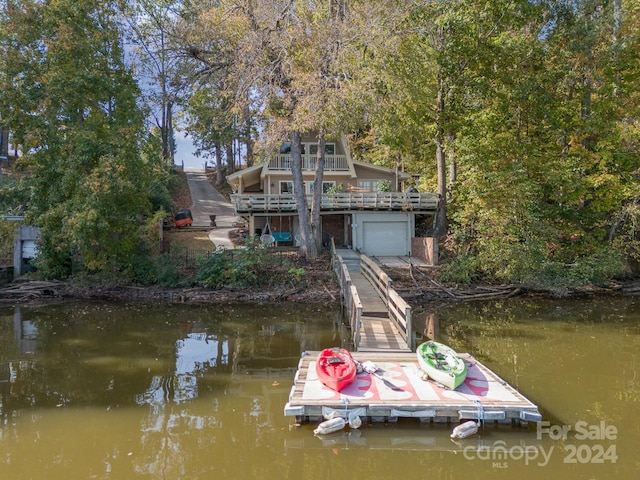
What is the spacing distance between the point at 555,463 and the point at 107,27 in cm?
2177

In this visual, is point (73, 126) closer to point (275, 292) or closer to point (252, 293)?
point (252, 293)

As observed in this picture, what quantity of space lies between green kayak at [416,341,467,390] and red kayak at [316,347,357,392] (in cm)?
132

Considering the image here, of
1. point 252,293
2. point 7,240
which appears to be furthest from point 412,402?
point 7,240

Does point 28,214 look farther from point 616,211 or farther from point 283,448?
point 616,211

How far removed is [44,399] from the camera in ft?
27.4

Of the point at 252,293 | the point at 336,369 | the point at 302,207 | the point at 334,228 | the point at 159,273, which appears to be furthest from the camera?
the point at 334,228

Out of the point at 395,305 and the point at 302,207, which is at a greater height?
the point at 302,207

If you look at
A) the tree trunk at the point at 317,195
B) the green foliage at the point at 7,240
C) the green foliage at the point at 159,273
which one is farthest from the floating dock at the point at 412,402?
the green foliage at the point at 7,240

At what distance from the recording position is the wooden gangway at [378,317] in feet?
32.4

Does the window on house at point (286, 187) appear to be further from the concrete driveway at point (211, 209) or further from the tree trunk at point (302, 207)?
the tree trunk at point (302, 207)

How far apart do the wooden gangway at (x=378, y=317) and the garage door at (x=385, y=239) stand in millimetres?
7660

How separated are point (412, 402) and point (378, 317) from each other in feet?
17.3

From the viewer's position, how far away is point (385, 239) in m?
24.5

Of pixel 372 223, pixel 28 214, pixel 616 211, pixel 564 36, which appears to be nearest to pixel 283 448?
pixel 28 214
